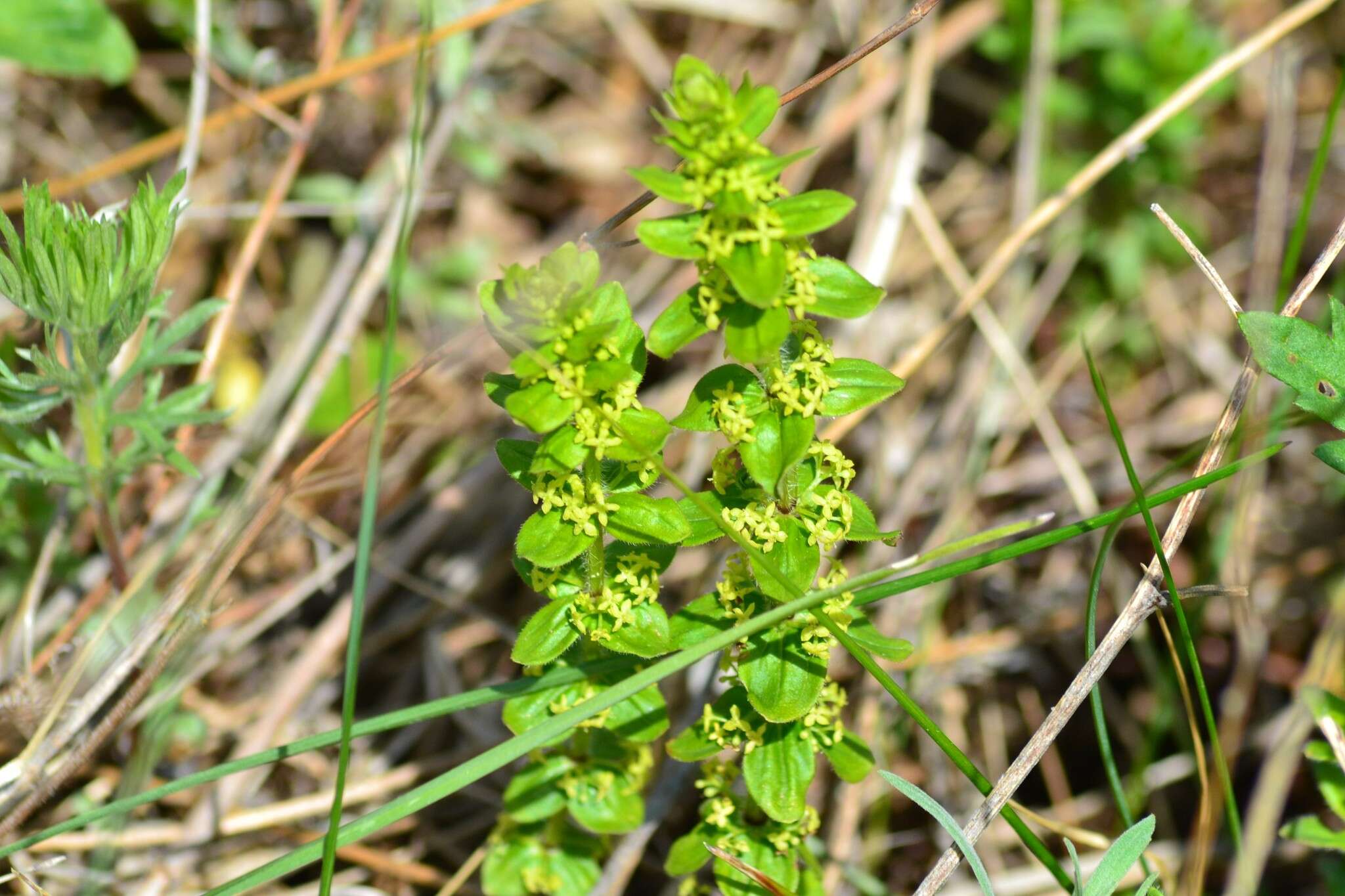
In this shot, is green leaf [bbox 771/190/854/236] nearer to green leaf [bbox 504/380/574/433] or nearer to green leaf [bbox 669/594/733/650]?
green leaf [bbox 504/380/574/433]

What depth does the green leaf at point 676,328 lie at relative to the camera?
5.69ft

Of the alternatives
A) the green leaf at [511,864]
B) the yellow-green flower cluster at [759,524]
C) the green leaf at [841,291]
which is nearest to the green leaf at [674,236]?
the green leaf at [841,291]

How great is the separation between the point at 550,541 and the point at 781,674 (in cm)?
46

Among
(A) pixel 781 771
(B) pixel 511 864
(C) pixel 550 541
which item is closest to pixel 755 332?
(C) pixel 550 541

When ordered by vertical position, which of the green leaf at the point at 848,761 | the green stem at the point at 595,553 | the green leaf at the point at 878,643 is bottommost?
the green leaf at the point at 848,761

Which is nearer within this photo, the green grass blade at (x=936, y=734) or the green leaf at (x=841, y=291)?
the green leaf at (x=841, y=291)

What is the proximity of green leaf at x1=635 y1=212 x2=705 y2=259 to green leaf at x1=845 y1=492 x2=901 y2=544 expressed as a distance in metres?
0.53

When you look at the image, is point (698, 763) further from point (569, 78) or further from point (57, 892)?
point (569, 78)

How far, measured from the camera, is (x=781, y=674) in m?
1.95

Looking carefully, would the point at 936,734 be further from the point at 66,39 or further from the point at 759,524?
the point at 66,39

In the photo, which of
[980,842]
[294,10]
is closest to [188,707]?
[980,842]

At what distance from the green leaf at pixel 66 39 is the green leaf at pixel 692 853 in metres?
2.67

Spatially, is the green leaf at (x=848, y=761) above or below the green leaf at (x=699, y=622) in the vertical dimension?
below

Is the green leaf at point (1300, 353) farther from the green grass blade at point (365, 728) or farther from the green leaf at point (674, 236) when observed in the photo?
the green grass blade at point (365, 728)
